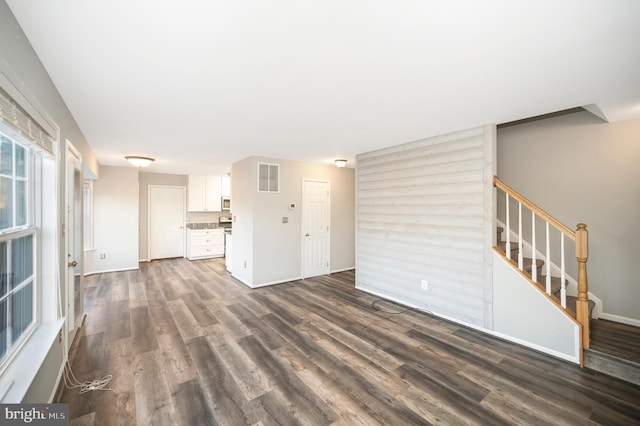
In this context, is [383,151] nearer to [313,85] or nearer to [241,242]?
[313,85]

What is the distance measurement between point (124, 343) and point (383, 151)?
13.9 feet

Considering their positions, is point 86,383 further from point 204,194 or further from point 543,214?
point 204,194

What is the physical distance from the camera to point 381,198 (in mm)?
4336

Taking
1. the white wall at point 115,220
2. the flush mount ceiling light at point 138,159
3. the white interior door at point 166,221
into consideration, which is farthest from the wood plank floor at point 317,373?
the white interior door at point 166,221

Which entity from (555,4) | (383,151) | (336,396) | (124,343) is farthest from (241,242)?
(555,4)

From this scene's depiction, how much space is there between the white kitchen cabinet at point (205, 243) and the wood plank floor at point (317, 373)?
3544 mm

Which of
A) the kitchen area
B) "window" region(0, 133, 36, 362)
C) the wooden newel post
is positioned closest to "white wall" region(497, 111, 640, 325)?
the wooden newel post

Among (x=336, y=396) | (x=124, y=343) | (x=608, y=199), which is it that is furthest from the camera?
(x=608, y=199)

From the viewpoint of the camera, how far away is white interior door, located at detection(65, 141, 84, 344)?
2566mm

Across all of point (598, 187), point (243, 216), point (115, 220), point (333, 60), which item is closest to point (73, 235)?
point (243, 216)

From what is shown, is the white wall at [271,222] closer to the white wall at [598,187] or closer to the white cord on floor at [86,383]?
the white cord on floor at [86,383]

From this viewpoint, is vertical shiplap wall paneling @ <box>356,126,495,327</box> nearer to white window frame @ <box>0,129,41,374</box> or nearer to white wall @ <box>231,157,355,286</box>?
white wall @ <box>231,157,355,286</box>

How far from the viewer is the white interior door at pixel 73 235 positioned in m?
2.57

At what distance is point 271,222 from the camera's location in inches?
198
